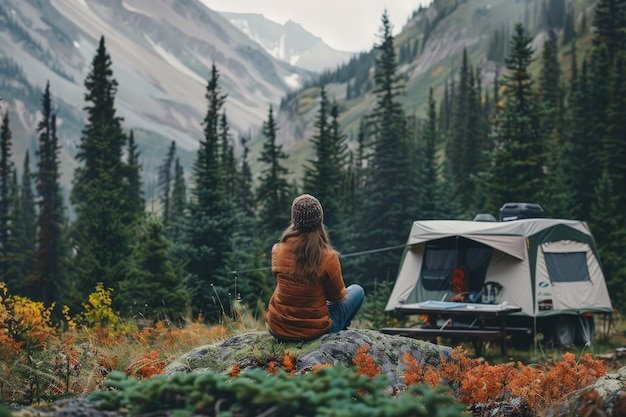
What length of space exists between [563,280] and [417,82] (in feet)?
613

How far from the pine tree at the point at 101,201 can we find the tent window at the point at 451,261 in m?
13.3

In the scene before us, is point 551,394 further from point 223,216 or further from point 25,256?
point 25,256

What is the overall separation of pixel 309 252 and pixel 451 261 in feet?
33.0

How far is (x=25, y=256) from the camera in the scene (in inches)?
1887

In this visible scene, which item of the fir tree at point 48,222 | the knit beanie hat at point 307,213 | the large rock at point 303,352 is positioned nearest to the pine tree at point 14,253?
the fir tree at point 48,222

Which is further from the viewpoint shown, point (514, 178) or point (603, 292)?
point (514, 178)

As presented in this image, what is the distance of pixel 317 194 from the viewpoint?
41.1m

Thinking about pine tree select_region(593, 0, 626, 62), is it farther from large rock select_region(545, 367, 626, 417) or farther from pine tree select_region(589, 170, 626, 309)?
large rock select_region(545, 367, 626, 417)

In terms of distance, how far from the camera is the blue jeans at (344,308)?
20.9 ft

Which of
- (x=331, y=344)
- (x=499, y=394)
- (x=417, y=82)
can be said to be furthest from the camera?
(x=417, y=82)

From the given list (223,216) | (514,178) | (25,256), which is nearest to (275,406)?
(223,216)

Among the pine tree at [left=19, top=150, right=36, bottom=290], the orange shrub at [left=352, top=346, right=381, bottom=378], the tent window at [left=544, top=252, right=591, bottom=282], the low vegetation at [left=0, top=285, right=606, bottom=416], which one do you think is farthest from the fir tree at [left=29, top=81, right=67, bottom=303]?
the orange shrub at [left=352, top=346, right=381, bottom=378]

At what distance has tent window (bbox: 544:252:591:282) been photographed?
49.1 feet

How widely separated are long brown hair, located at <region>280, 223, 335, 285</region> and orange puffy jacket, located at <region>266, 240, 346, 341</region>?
51mm
